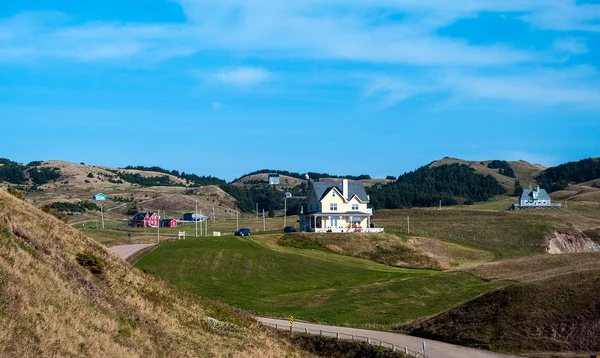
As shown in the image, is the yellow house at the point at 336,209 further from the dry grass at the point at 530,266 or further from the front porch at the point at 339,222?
the dry grass at the point at 530,266

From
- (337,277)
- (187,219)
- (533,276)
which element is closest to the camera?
(533,276)

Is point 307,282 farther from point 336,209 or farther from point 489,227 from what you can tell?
point 489,227

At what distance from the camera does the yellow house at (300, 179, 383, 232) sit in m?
105

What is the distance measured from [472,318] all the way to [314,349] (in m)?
11.3

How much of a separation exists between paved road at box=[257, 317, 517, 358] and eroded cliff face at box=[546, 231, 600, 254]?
66.9 meters

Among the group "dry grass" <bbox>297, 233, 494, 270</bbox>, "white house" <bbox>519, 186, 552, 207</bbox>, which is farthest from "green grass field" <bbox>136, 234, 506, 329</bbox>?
"white house" <bbox>519, 186, 552, 207</bbox>

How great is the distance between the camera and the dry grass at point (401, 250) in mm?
88619

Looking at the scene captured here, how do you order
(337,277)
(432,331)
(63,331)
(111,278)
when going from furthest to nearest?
(337,277) → (432,331) → (111,278) → (63,331)

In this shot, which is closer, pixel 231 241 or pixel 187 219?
pixel 231 241

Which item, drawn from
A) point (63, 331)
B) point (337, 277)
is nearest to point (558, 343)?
point (63, 331)

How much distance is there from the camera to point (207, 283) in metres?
65.5

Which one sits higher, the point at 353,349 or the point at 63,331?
the point at 63,331

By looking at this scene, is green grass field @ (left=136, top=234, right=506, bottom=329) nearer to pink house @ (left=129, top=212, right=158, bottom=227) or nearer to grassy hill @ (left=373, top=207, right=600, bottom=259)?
grassy hill @ (left=373, top=207, right=600, bottom=259)

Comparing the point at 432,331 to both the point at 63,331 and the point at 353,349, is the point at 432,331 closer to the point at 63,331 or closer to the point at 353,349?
the point at 353,349
